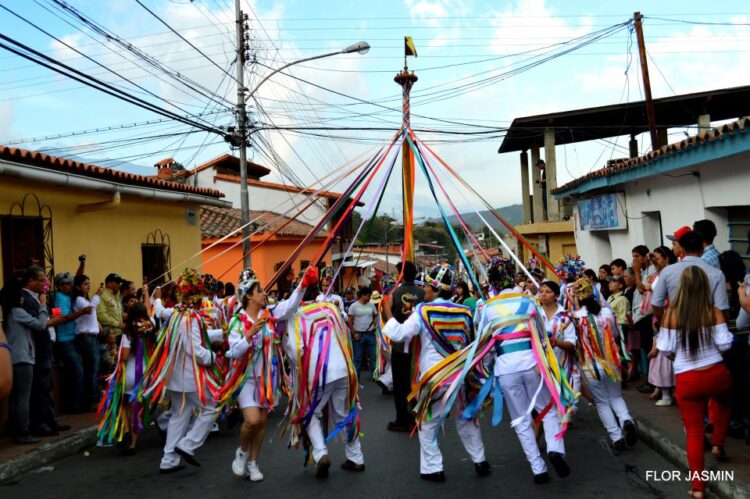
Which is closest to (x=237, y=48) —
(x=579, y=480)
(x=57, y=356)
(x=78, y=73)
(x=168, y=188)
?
(x=168, y=188)

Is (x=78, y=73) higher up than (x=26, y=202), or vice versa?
(x=78, y=73)

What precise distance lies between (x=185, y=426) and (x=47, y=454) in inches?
66.4

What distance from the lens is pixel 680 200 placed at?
11.4m

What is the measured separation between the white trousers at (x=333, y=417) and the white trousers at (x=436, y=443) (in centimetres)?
60

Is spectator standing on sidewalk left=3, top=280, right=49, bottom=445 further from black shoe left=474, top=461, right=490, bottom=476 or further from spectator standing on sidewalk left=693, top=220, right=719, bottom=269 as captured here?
spectator standing on sidewalk left=693, top=220, right=719, bottom=269

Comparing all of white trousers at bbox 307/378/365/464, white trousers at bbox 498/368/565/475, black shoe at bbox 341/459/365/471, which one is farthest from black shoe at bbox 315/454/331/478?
white trousers at bbox 498/368/565/475

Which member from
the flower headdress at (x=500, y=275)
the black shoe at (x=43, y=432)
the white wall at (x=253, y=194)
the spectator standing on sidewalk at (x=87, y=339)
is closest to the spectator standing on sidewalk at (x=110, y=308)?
the spectator standing on sidewalk at (x=87, y=339)

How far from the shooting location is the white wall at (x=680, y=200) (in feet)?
31.0

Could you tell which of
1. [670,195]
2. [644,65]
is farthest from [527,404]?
[644,65]

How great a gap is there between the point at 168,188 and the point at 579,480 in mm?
9102

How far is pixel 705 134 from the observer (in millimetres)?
8977

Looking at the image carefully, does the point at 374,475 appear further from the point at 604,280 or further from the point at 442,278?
the point at 604,280

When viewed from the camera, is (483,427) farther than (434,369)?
Yes

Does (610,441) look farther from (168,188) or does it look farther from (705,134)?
(168,188)
